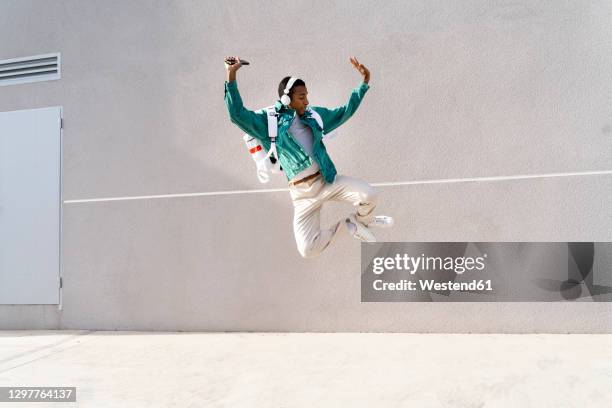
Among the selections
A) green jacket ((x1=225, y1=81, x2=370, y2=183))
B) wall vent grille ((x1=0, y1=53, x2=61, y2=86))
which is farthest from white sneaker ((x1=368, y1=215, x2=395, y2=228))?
wall vent grille ((x1=0, y1=53, x2=61, y2=86))

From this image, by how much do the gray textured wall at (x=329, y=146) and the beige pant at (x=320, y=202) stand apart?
1557 mm

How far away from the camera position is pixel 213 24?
5.46 meters

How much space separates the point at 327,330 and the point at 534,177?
2.23 meters

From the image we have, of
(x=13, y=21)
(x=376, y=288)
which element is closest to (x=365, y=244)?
(x=376, y=288)

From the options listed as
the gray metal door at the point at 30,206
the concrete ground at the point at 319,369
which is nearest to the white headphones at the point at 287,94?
the concrete ground at the point at 319,369

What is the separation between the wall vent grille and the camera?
591 cm

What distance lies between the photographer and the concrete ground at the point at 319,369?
133 inches

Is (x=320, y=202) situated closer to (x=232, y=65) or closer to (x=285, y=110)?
(x=285, y=110)

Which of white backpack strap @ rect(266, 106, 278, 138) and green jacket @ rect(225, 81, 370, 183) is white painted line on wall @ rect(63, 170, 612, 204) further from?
white backpack strap @ rect(266, 106, 278, 138)

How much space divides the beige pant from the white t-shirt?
0.18ft

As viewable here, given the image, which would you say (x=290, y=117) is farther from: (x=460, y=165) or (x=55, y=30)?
(x=55, y=30)

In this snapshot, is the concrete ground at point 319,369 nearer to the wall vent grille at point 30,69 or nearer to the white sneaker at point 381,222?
the white sneaker at point 381,222

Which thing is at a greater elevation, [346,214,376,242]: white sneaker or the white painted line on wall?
the white painted line on wall

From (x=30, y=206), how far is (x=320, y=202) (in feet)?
12.6
